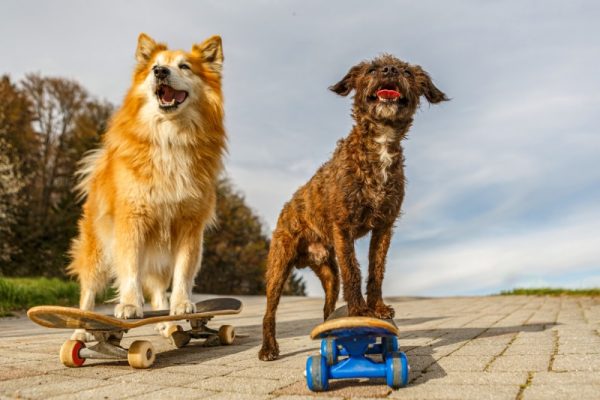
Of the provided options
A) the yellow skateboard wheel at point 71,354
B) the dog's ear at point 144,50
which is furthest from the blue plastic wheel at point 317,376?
the dog's ear at point 144,50

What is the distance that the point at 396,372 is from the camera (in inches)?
113

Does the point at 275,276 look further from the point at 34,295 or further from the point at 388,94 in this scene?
the point at 34,295

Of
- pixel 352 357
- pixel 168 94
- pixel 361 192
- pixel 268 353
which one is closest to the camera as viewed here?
pixel 352 357

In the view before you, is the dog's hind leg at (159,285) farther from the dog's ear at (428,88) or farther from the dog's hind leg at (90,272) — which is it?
the dog's ear at (428,88)

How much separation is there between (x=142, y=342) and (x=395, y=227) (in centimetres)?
219

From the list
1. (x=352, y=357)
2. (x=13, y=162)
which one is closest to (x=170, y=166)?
(x=352, y=357)

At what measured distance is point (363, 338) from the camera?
3.05 m

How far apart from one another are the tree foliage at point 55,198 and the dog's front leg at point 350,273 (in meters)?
17.3

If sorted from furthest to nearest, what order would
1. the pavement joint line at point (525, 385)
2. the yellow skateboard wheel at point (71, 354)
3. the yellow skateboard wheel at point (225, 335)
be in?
the yellow skateboard wheel at point (225, 335), the yellow skateboard wheel at point (71, 354), the pavement joint line at point (525, 385)

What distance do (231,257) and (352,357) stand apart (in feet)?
83.6

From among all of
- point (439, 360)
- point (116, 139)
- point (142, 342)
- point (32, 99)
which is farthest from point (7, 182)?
point (439, 360)

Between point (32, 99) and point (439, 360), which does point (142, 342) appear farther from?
point (32, 99)

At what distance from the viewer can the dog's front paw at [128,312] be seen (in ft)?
14.1

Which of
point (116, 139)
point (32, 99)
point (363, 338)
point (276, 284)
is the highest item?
point (32, 99)
